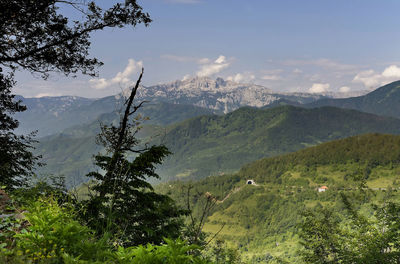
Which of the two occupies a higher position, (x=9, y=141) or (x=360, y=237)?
(x=9, y=141)

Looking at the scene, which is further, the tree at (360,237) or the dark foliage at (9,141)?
the tree at (360,237)

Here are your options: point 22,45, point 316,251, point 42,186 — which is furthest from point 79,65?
point 316,251

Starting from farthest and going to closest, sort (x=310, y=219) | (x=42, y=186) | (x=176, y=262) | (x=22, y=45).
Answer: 1. (x=310, y=219)
2. (x=22, y=45)
3. (x=42, y=186)
4. (x=176, y=262)

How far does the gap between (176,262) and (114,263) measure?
76cm

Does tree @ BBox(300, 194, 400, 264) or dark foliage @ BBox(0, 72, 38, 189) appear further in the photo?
tree @ BBox(300, 194, 400, 264)

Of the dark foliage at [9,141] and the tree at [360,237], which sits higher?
the dark foliage at [9,141]

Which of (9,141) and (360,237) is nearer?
(9,141)

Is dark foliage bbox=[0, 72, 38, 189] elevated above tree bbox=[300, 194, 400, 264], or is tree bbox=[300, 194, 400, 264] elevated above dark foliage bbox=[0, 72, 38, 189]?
dark foliage bbox=[0, 72, 38, 189]

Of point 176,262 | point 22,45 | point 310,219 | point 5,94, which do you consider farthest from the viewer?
point 310,219

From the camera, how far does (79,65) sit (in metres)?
10.0

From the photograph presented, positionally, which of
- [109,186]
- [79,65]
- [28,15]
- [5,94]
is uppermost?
[28,15]

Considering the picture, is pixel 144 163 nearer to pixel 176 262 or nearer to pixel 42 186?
pixel 42 186

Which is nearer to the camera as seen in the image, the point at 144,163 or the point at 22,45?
the point at 22,45

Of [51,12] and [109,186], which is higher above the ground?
[51,12]
